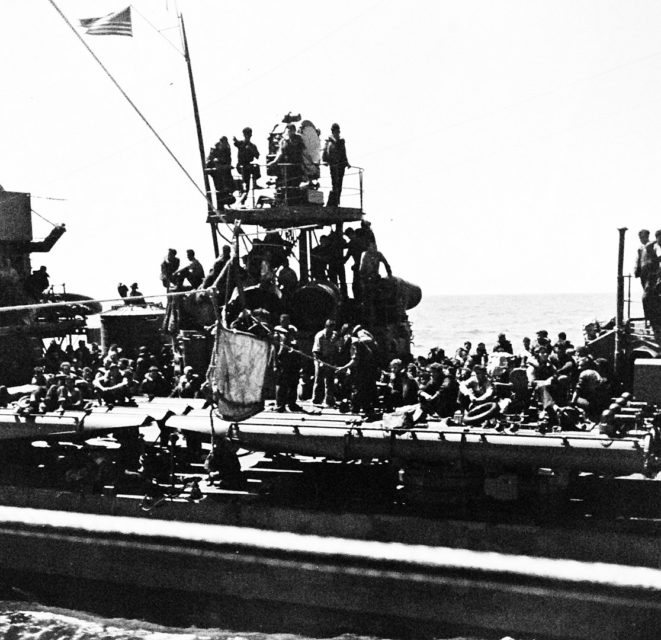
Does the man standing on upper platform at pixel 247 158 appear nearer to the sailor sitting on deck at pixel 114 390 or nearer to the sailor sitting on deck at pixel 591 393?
the sailor sitting on deck at pixel 114 390

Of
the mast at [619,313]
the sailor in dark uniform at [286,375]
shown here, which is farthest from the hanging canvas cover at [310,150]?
the mast at [619,313]

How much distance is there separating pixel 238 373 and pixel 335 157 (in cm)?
846

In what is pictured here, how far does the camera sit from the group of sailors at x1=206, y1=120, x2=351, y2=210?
19156 millimetres

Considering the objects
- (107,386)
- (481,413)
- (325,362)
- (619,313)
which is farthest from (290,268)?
(481,413)

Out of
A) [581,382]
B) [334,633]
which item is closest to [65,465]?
[334,633]

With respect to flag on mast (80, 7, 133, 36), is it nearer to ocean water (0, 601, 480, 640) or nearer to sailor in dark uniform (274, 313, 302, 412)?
sailor in dark uniform (274, 313, 302, 412)

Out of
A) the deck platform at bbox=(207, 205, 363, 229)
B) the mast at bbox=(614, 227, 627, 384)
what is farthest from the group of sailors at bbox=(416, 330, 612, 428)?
the deck platform at bbox=(207, 205, 363, 229)

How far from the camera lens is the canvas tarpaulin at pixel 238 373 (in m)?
12.4

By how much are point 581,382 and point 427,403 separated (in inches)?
86.1

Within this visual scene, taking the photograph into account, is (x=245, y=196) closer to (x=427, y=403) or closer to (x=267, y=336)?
(x=267, y=336)

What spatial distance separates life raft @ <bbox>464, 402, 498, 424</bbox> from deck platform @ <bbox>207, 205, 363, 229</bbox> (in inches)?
328

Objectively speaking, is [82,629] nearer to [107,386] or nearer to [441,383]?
[107,386]

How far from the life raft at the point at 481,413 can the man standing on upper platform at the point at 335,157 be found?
890cm

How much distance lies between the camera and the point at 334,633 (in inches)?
480
